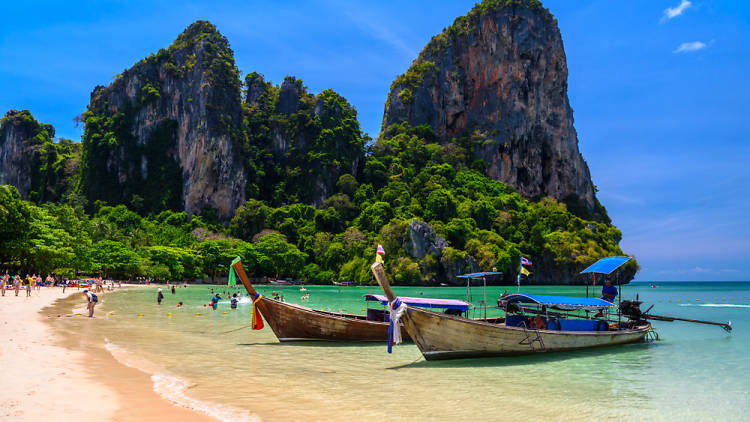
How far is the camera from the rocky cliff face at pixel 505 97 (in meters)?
116

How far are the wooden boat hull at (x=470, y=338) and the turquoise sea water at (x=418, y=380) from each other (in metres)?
0.32

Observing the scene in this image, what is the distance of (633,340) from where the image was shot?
18.5 m

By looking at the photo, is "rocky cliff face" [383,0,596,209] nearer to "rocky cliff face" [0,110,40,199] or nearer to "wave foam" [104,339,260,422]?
"rocky cliff face" [0,110,40,199]

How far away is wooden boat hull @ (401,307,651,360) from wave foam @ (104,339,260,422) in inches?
214

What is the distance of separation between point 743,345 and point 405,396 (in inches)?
695

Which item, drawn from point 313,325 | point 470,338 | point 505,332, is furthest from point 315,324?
point 505,332

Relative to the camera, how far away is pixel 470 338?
44.7 ft

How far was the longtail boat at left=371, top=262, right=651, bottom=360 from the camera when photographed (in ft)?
42.5

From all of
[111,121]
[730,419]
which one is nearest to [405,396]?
[730,419]

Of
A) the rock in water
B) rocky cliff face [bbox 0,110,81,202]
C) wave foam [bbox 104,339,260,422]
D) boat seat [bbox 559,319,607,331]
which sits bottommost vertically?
wave foam [bbox 104,339,260,422]

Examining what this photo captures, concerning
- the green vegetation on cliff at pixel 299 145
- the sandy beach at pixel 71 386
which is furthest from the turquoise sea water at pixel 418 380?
the green vegetation on cliff at pixel 299 145

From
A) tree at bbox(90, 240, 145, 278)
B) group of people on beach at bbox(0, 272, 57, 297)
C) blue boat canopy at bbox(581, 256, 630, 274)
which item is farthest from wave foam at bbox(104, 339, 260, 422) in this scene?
tree at bbox(90, 240, 145, 278)

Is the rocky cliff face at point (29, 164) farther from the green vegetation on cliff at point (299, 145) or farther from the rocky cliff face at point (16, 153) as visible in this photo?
the green vegetation on cliff at point (299, 145)

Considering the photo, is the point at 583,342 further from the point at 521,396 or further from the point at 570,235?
the point at 570,235
